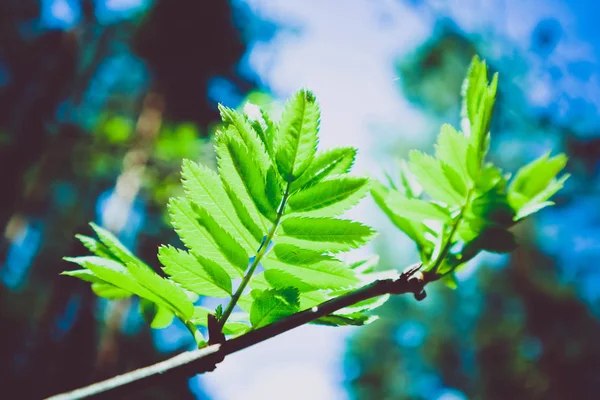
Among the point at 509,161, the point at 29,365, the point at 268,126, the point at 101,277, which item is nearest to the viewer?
the point at 101,277

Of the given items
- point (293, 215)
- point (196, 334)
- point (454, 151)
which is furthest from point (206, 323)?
point (454, 151)

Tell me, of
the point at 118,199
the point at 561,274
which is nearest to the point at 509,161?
the point at 561,274

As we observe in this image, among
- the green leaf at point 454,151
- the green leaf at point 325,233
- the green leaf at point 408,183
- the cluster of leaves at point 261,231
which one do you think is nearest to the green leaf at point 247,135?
the cluster of leaves at point 261,231

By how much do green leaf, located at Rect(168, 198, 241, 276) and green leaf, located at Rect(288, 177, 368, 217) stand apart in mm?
167

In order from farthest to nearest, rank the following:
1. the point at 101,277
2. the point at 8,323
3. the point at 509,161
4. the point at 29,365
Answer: the point at 509,161, the point at 8,323, the point at 29,365, the point at 101,277

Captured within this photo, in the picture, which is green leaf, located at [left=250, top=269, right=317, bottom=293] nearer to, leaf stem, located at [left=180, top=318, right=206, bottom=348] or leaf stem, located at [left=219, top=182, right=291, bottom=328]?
leaf stem, located at [left=219, top=182, right=291, bottom=328]

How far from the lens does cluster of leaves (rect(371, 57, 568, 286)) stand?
731 mm

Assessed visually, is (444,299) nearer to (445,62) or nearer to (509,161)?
(509,161)

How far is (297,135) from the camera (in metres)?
0.71

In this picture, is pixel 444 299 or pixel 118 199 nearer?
pixel 118 199

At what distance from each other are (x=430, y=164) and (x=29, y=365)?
14.0 metres

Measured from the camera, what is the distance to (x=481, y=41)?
A: 14.7 m

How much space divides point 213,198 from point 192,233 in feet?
0.26

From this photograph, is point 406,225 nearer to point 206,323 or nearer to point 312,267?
point 312,267
